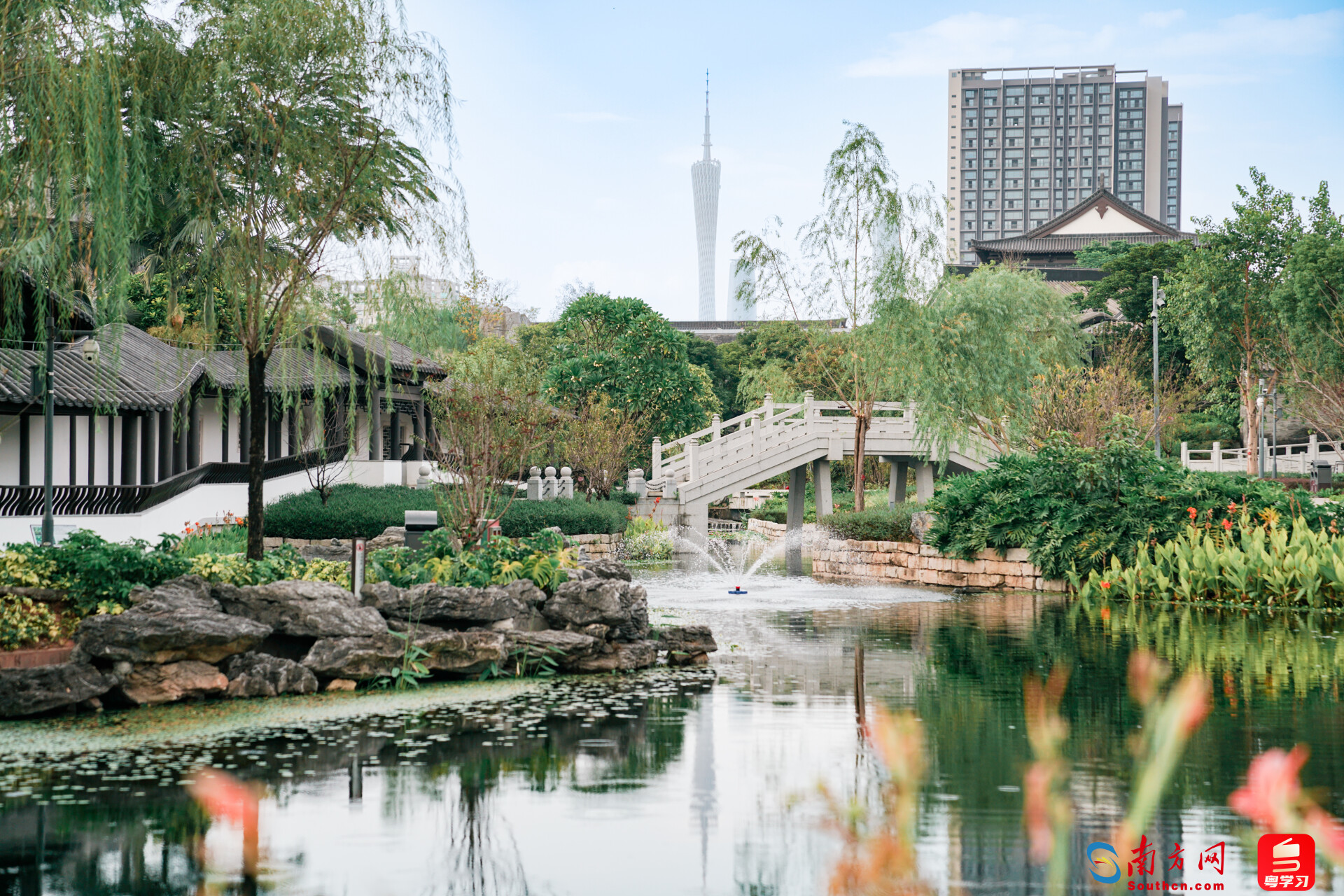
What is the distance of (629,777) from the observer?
19.0ft

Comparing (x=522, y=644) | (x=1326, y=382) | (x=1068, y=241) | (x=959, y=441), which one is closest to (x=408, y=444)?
(x=959, y=441)

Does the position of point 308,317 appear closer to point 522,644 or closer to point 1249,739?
point 522,644

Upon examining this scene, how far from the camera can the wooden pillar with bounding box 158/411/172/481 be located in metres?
23.2

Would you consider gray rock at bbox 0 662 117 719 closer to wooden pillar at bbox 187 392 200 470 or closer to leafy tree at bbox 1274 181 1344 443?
wooden pillar at bbox 187 392 200 470

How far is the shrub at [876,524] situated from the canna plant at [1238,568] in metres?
3.98

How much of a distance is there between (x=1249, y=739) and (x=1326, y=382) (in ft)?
91.4

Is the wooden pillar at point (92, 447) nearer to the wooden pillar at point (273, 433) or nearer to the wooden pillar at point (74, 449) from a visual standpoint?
the wooden pillar at point (74, 449)

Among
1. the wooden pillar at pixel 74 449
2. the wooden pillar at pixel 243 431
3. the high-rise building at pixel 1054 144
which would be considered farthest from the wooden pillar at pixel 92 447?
the high-rise building at pixel 1054 144

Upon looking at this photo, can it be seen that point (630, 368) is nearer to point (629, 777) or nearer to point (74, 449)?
point (74, 449)

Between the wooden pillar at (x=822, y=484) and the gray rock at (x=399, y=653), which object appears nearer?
the gray rock at (x=399, y=653)

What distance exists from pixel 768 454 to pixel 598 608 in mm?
16215

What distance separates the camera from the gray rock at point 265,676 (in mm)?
7758

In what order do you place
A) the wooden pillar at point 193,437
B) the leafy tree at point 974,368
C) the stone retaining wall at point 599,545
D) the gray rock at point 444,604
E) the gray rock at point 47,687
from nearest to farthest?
the gray rock at point 47,687, the gray rock at point 444,604, the stone retaining wall at point 599,545, the leafy tree at point 974,368, the wooden pillar at point 193,437

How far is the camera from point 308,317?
10625 mm
